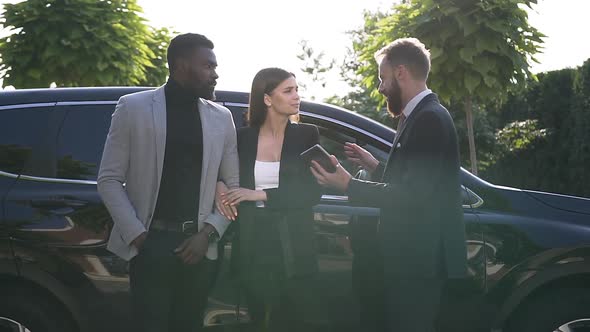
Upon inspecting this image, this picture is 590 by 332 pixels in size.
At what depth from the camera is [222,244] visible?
354 centimetres

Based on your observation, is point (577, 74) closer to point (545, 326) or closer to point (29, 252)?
point (545, 326)

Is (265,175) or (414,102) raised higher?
(414,102)

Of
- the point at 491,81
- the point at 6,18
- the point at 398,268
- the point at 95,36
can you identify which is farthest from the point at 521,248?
the point at 6,18

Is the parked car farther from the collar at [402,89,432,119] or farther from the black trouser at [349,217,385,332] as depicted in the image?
the collar at [402,89,432,119]

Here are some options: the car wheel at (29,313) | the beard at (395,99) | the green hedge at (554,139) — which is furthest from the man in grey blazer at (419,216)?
the green hedge at (554,139)

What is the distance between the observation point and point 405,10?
10359mm

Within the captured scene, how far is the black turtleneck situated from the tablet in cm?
50

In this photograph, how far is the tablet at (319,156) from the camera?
3242mm

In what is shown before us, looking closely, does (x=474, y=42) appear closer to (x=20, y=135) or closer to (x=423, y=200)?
(x=20, y=135)

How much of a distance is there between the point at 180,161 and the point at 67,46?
469 inches

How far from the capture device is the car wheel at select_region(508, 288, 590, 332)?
3.93 meters

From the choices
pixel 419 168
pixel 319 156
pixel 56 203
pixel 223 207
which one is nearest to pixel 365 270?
pixel 319 156

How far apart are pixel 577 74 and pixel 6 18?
39.8ft

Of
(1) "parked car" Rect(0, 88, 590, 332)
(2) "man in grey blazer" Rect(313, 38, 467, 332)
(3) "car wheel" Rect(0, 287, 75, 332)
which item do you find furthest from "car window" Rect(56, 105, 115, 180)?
(2) "man in grey blazer" Rect(313, 38, 467, 332)
